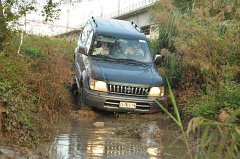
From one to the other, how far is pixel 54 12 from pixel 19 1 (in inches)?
40.3

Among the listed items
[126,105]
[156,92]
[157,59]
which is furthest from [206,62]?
[126,105]

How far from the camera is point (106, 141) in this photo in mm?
7480

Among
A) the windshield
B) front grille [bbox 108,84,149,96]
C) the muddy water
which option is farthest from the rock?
the windshield

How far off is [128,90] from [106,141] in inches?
83.8

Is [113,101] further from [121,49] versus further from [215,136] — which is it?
[215,136]

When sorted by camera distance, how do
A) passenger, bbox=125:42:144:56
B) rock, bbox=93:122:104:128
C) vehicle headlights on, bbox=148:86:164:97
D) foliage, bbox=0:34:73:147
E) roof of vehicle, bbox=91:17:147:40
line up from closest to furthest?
foliage, bbox=0:34:73:147 < rock, bbox=93:122:104:128 < vehicle headlights on, bbox=148:86:164:97 < passenger, bbox=125:42:144:56 < roof of vehicle, bbox=91:17:147:40

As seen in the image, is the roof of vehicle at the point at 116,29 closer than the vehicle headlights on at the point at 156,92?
No

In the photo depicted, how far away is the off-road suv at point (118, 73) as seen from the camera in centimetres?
933

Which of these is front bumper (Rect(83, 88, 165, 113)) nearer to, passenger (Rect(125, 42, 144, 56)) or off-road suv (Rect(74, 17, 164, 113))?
off-road suv (Rect(74, 17, 164, 113))

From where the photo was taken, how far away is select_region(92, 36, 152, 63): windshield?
10.6 metres

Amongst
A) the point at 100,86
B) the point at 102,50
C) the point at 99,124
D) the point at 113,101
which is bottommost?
the point at 99,124

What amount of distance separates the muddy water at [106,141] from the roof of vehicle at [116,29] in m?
2.25

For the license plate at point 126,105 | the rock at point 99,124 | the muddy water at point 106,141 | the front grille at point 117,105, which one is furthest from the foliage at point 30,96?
the license plate at point 126,105

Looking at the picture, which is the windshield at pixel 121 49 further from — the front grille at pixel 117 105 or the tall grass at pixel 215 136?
the tall grass at pixel 215 136
